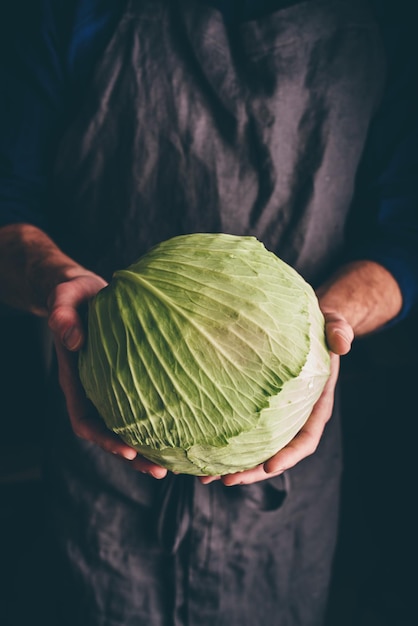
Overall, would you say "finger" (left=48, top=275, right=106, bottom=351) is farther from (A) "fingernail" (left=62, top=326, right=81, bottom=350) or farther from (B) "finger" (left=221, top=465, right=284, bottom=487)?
(B) "finger" (left=221, top=465, right=284, bottom=487)

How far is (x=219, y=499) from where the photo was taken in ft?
5.18

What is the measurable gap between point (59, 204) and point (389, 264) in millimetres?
1027

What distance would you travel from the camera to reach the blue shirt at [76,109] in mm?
1435

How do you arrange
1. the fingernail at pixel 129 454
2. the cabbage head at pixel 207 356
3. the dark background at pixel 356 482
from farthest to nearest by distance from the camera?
the dark background at pixel 356 482 < the fingernail at pixel 129 454 < the cabbage head at pixel 207 356

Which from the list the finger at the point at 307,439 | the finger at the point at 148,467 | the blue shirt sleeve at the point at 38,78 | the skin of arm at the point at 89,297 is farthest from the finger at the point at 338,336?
the blue shirt sleeve at the point at 38,78

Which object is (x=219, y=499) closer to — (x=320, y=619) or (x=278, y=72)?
(x=320, y=619)

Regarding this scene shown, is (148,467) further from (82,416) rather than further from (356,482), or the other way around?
(356,482)

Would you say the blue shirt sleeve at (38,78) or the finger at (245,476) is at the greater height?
the blue shirt sleeve at (38,78)

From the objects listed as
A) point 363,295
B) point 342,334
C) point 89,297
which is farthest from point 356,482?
point 89,297

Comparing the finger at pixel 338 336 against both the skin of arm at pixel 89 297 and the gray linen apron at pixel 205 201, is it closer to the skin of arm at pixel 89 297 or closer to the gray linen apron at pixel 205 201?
the skin of arm at pixel 89 297

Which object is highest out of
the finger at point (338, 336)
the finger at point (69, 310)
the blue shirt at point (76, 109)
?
the blue shirt at point (76, 109)

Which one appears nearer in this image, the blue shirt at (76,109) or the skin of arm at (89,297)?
the skin of arm at (89,297)

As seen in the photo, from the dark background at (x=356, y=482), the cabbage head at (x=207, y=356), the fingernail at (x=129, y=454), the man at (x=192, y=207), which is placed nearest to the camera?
the cabbage head at (x=207, y=356)

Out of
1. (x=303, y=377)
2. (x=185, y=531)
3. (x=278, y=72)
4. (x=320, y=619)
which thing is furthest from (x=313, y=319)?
(x=320, y=619)
